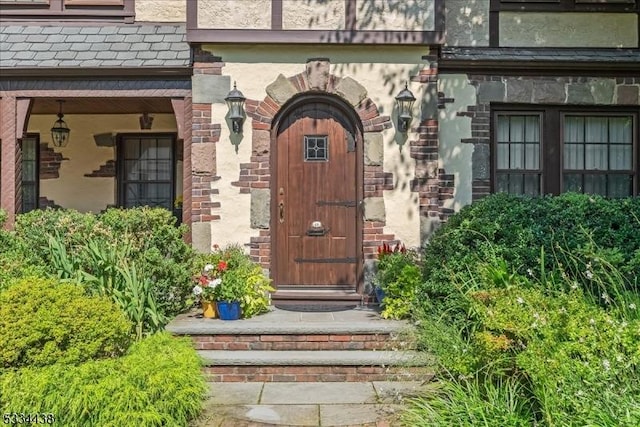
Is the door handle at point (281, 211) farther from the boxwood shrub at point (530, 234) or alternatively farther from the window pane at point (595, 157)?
the window pane at point (595, 157)

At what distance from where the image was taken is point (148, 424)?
3428 mm

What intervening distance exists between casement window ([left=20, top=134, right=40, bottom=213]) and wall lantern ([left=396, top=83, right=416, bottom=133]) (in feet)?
18.8

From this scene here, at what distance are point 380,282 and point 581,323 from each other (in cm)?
290

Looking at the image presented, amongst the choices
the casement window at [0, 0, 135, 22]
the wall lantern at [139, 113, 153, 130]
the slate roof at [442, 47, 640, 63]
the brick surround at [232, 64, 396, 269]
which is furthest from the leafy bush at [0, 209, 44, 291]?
the slate roof at [442, 47, 640, 63]

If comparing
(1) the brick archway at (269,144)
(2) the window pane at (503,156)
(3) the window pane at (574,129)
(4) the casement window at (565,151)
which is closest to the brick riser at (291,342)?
(1) the brick archway at (269,144)

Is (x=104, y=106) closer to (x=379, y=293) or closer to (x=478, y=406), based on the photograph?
(x=379, y=293)

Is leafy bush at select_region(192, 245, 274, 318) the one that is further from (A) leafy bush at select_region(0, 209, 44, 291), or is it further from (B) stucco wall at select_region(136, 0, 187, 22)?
(B) stucco wall at select_region(136, 0, 187, 22)

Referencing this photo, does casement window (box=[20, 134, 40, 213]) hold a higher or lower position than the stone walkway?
higher

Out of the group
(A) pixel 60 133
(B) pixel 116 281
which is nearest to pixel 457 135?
(B) pixel 116 281

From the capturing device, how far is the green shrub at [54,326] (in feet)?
11.6

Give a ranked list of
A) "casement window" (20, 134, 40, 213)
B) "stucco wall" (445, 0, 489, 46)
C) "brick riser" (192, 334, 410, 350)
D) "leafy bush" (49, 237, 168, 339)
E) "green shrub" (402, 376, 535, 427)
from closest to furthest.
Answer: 1. "green shrub" (402, 376, 535, 427)
2. "leafy bush" (49, 237, 168, 339)
3. "brick riser" (192, 334, 410, 350)
4. "stucco wall" (445, 0, 489, 46)
5. "casement window" (20, 134, 40, 213)

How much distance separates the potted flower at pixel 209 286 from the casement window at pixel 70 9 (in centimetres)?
416

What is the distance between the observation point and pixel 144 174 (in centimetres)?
856

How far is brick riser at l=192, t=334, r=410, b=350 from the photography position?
16.7ft
